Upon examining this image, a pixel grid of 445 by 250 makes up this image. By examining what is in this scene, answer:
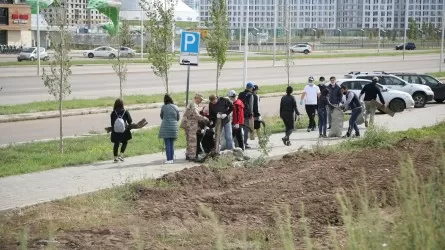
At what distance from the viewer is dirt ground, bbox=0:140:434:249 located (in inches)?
384

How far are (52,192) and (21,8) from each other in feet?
244

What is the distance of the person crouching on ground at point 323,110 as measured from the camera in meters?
21.7

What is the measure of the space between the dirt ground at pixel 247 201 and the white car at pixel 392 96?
493 inches

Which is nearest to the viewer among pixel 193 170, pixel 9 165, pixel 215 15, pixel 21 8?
pixel 193 170

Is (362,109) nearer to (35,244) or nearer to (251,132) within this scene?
(251,132)

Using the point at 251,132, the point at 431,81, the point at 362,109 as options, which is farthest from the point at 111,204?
the point at 431,81

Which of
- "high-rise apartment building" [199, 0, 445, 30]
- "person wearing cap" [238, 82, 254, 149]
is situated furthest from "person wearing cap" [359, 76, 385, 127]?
"high-rise apartment building" [199, 0, 445, 30]

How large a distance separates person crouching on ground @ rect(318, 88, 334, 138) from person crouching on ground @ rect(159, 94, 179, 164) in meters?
A: 6.01

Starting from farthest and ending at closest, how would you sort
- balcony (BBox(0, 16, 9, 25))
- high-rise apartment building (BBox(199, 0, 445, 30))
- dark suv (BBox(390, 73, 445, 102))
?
high-rise apartment building (BBox(199, 0, 445, 30)) < balcony (BBox(0, 16, 9, 25)) < dark suv (BBox(390, 73, 445, 102))

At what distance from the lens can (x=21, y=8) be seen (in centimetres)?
8388

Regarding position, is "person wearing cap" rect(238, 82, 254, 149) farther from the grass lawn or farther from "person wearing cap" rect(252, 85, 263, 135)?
the grass lawn

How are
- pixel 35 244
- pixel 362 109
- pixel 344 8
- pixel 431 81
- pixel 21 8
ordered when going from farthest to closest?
pixel 344 8 < pixel 21 8 < pixel 431 81 < pixel 362 109 < pixel 35 244

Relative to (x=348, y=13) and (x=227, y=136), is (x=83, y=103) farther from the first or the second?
(x=348, y=13)

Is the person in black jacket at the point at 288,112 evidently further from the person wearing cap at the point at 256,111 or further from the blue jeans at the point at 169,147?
the blue jeans at the point at 169,147
